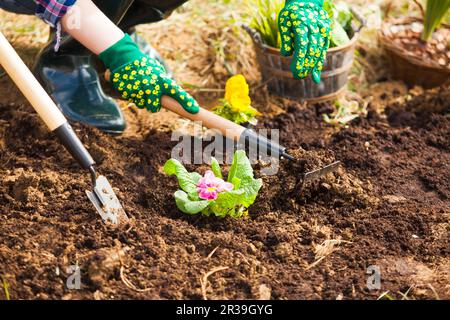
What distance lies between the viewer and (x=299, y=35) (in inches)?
99.3

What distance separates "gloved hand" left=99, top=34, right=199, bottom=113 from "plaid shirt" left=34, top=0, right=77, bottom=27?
8.4 inches

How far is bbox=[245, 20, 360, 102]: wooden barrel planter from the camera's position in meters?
3.15

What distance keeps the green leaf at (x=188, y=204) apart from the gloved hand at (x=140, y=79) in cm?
35

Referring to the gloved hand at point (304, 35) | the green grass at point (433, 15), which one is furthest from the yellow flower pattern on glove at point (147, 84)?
the green grass at point (433, 15)

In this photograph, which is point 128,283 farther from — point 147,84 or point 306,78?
point 306,78

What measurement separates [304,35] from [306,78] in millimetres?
636

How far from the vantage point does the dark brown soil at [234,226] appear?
204cm

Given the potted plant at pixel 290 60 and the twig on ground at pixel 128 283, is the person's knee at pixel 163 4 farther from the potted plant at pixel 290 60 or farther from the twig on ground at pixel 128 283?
the twig on ground at pixel 128 283

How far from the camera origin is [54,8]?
251 centimetres

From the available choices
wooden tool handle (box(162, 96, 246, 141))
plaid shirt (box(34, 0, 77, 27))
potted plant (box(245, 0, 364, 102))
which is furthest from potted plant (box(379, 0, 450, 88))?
plaid shirt (box(34, 0, 77, 27))

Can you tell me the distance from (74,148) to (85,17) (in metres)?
0.60

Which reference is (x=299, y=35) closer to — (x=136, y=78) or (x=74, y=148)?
(x=136, y=78)

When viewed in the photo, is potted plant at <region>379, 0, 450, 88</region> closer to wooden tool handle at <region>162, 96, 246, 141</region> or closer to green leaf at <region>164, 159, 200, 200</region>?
wooden tool handle at <region>162, 96, 246, 141</region>
